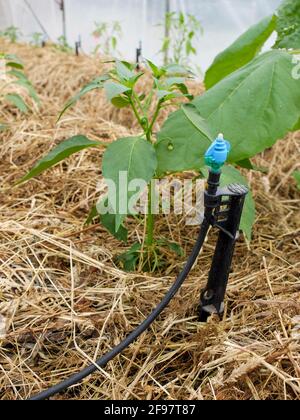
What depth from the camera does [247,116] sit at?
87 centimetres

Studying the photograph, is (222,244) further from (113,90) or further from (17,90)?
(17,90)

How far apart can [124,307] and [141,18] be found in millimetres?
2989

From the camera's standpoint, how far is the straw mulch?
78 centimetres

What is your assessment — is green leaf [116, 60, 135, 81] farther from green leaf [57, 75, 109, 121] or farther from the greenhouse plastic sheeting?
the greenhouse plastic sheeting

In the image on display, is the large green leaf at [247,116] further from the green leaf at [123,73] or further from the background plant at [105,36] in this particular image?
the background plant at [105,36]

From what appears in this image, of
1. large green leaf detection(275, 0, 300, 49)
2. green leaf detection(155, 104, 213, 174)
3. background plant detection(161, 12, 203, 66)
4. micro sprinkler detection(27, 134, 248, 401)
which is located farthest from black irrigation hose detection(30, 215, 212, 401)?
background plant detection(161, 12, 203, 66)

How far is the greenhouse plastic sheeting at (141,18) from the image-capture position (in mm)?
2967

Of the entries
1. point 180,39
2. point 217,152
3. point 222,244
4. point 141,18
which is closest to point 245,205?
point 222,244

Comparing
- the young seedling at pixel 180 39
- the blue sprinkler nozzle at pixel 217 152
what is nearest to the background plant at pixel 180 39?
the young seedling at pixel 180 39

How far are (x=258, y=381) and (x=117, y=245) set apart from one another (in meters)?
0.49

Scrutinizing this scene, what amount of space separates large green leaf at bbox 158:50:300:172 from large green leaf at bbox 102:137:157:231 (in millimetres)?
48

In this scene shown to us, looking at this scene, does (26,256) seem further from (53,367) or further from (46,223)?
(53,367)

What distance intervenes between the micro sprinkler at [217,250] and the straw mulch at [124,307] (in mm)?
48
